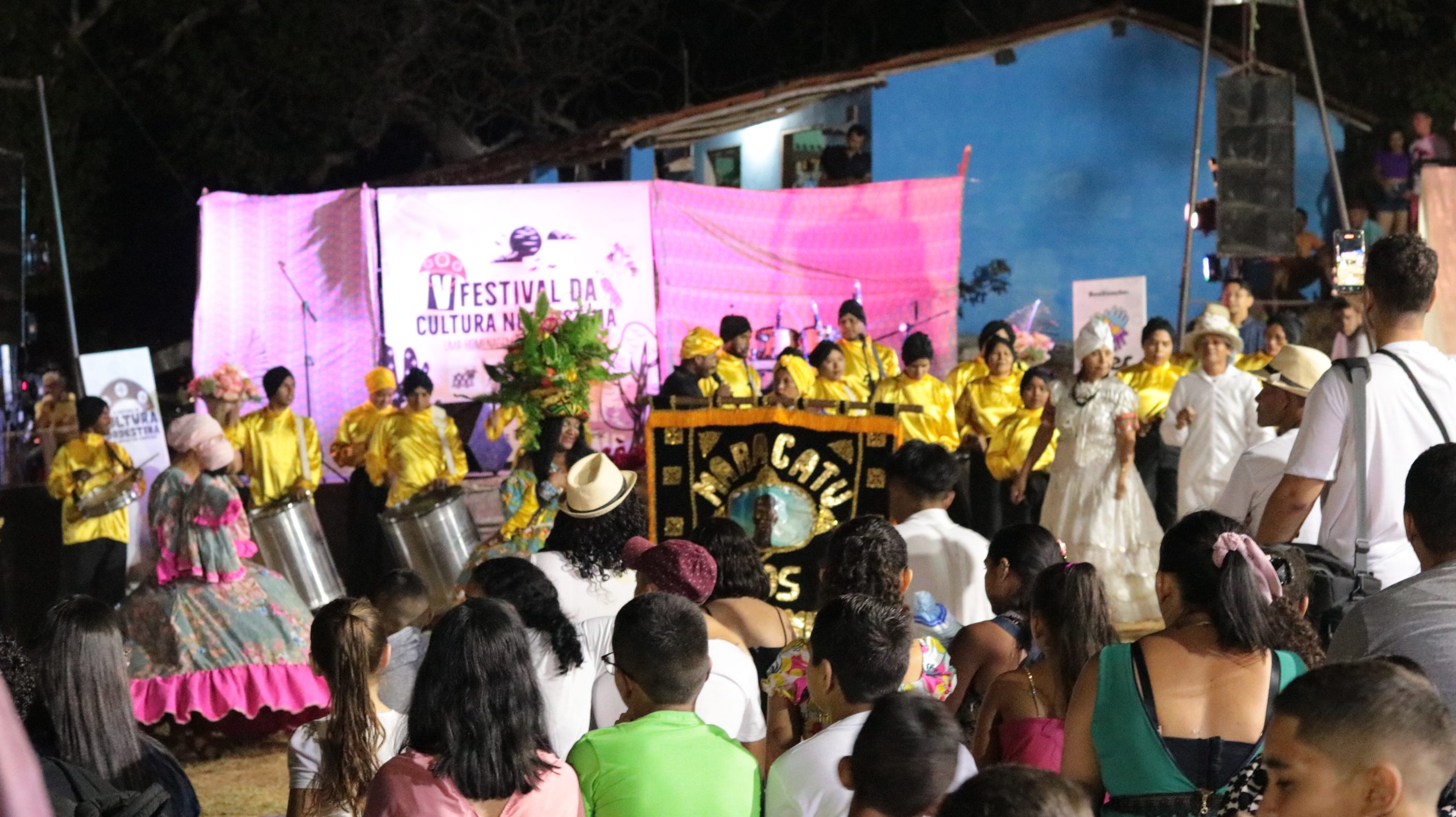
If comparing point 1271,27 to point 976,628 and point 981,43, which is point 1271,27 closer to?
point 981,43

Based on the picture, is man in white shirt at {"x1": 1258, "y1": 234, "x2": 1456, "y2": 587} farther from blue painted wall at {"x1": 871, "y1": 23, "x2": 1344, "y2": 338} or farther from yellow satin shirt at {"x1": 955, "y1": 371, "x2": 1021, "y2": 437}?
blue painted wall at {"x1": 871, "y1": 23, "x2": 1344, "y2": 338}

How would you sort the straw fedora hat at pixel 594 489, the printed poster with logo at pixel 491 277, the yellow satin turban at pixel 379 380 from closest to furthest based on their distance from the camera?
the straw fedora hat at pixel 594 489 → the yellow satin turban at pixel 379 380 → the printed poster with logo at pixel 491 277

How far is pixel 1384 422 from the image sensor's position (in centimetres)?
483

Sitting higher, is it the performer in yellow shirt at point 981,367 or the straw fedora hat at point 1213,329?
the straw fedora hat at point 1213,329

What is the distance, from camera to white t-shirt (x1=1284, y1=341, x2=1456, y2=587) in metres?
4.84

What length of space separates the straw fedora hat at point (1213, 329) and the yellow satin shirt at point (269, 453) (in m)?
6.45

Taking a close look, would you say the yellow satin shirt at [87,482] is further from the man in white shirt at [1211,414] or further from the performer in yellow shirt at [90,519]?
the man in white shirt at [1211,414]

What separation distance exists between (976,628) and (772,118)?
13027 mm

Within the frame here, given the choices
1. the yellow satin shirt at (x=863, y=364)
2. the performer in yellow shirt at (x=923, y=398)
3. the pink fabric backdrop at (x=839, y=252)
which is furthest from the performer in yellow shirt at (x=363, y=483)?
the performer in yellow shirt at (x=923, y=398)

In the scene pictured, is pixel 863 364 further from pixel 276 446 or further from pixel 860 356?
pixel 276 446

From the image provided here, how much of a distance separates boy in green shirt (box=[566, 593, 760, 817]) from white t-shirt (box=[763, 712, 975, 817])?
11 cm

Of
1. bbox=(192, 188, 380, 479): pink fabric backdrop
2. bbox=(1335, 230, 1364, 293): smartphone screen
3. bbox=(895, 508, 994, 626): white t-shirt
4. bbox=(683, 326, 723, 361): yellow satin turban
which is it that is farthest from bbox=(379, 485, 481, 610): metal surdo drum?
bbox=(1335, 230, 1364, 293): smartphone screen

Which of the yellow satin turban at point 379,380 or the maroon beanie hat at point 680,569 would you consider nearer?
the maroon beanie hat at point 680,569

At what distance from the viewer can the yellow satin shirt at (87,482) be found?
454 inches
